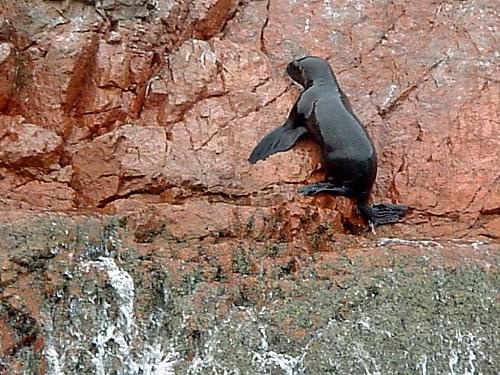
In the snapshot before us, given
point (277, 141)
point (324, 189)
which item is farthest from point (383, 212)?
point (277, 141)

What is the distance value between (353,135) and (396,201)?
503mm

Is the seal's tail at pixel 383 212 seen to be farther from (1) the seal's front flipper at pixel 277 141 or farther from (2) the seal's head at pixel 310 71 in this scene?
(2) the seal's head at pixel 310 71

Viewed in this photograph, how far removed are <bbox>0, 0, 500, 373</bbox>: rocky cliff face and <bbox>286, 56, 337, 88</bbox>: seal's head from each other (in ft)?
0.40

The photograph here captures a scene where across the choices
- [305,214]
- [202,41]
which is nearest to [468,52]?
[202,41]

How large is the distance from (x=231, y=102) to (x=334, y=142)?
81cm

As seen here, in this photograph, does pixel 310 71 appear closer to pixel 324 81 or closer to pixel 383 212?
pixel 324 81

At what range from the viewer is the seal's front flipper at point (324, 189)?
5.96m

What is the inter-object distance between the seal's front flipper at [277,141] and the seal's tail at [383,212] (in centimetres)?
62

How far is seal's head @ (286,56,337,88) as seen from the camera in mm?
6801

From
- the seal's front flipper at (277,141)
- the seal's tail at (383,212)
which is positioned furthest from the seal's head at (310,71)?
the seal's tail at (383,212)

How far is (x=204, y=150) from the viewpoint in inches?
248

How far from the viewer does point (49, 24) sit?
6848 millimetres

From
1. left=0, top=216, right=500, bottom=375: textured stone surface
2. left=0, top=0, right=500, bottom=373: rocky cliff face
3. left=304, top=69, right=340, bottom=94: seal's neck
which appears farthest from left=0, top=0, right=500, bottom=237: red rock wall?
left=0, top=216, right=500, bottom=375: textured stone surface

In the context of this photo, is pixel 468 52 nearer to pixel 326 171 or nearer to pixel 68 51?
pixel 326 171
